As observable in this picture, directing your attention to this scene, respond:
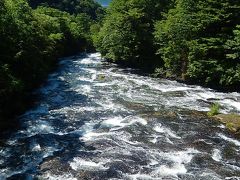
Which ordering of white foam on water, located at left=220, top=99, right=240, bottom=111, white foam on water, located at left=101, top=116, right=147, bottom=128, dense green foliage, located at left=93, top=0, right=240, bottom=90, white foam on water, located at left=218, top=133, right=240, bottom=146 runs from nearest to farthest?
white foam on water, located at left=218, top=133, right=240, bottom=146 → white foam on water, located at left=101, top=116, right=147, bottom=128 → white foam on water, located at left=220, top=99, right=240, bottom=111 → dense green foliage, located at left=93, top=0, right=240, bottom=90

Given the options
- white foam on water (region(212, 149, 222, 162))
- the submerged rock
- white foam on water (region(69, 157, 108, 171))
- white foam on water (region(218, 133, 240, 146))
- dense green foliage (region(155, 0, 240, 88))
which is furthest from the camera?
dense green foliage (region(155, 0, 240, 88))

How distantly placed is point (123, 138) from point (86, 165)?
163 inches

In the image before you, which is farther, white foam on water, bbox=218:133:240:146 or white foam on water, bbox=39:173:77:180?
white foam on water, bbox=218:133:240:146

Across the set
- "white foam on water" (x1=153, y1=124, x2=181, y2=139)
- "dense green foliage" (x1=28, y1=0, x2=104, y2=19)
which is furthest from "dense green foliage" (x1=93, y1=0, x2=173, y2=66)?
"dense green foliage" (x1=28, y1=0, x2=104, y2=19)

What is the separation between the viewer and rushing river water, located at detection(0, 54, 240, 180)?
17.8 m

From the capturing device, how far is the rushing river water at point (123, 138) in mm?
17828

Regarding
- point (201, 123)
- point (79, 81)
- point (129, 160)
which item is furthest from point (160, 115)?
point (79, 81)

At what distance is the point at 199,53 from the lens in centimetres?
3716

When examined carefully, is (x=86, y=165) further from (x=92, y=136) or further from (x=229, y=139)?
(x=229, y=139)

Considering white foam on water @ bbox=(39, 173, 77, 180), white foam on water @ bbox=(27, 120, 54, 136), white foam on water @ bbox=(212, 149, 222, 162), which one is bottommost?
white foam on water @ bbox=(39, 173, 77, 180)

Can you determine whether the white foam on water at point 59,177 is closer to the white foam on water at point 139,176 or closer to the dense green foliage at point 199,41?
the white foam on water at point 139,176

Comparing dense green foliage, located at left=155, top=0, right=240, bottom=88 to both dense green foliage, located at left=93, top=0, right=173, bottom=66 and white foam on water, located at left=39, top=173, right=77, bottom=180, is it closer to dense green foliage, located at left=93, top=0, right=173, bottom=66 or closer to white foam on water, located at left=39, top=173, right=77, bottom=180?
dense green foliage, located at left=93, top=0, right=173, bottom=66

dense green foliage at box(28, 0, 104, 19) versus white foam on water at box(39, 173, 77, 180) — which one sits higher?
dense green foliage at box(28, 0, 104, 19)

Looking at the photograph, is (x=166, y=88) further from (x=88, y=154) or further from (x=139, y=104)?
(x=88, y=154)
